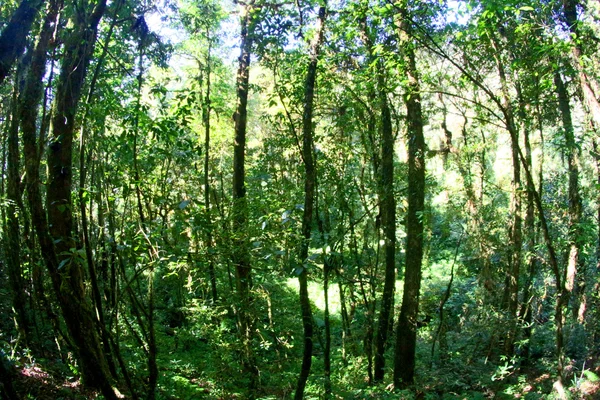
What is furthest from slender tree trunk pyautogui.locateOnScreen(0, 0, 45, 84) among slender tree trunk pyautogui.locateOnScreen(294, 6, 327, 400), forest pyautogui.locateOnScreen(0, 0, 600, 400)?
slender tree trunk pyautogui.locateOnScreen(294, 6, 327, 400)

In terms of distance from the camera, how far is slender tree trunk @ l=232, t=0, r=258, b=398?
5401mm

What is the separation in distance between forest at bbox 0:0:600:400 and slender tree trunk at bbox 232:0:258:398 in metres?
0.05

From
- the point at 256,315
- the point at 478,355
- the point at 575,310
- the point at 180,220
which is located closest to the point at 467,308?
the point at 478,355

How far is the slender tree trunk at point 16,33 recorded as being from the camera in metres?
3.57

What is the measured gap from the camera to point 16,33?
3.67 meters

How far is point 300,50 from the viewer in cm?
704

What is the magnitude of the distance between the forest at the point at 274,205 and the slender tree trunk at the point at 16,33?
0.02m

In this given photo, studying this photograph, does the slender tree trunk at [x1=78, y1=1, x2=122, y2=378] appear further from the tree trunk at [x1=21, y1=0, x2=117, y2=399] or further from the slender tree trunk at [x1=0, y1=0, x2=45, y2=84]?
the slender tree trunk at [x1=0, y1=0, x2=45, y2=84]

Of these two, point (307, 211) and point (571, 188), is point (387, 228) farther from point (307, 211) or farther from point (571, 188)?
point (571, 188)

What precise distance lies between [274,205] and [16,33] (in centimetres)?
349

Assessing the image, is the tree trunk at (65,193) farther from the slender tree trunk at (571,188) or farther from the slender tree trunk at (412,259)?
the slender tree trunk at (571,188)

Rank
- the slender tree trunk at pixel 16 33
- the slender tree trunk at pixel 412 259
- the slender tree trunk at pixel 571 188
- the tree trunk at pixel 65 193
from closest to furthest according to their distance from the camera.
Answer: the slender tree trunk at pixel 16 33, the tree trunk at pixel 65 193, the slender tree trunk at pixel 412 259, the slender tree trunk at pixel 571 188

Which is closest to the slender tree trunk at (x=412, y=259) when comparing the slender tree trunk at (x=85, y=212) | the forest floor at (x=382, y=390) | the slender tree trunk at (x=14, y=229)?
the forest floor at (x=382, y=390)

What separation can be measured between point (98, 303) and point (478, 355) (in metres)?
8.90
